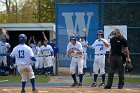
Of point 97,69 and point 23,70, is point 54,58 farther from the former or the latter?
point 23,70

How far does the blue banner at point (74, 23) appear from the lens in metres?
25.4

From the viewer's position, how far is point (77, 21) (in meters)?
25.4

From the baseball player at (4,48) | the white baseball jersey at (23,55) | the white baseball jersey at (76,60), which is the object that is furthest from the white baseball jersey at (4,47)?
the white baseball jersey at (23,55)

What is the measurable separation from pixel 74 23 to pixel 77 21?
0.68 feet

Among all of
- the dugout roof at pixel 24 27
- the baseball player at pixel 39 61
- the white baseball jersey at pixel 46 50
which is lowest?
the baseball player at pixel 39 61

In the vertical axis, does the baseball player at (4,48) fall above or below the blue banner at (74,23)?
below

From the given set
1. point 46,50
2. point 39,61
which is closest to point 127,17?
point 46,50

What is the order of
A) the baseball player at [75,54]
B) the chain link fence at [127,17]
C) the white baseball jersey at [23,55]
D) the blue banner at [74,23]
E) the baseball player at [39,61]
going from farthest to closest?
the chain link fence at [127,17] → the blue banner at [74,23] → the baseball player at [39,61] → the baseball player at [75,54] → the white baseball jersey at [23,55]

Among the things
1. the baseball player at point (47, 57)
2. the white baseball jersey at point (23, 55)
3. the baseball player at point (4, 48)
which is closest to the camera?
the white baseball jersey at point (23, 55)

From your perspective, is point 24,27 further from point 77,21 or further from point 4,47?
point 77,21

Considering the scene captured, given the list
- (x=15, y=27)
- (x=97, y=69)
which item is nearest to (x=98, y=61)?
(x=97, y=69)

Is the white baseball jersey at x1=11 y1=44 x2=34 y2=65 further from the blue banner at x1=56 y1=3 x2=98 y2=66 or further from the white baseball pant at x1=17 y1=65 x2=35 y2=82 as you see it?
the blue banner at x1=56 y1=3 x2=98 y2=66

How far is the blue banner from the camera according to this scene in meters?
25.4

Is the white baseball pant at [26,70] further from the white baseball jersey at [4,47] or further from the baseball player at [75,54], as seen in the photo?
the white baseball jersey at [4,47]
